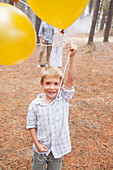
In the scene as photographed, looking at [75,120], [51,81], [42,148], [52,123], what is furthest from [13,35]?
[75,120]

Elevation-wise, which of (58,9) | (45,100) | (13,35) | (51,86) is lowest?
(45,100)

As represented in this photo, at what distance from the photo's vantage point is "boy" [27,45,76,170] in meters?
1.21

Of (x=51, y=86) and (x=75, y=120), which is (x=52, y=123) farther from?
(x=75, y=120)

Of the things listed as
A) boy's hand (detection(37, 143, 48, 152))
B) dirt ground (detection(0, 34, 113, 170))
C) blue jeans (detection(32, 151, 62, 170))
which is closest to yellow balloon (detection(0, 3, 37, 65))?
boy's hand (detection(37, 143, 48, 152))

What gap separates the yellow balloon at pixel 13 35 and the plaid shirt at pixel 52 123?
1.35ft

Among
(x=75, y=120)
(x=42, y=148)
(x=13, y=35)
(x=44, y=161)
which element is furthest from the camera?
(x=75, y=120)

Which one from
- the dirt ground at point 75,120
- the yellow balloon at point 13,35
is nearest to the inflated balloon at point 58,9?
the yellow balloon at point 13,35

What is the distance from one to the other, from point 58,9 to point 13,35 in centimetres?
35

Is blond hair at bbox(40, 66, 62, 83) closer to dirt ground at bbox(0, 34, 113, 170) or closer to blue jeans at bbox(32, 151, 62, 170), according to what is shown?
blue jeans at bbox(32, 151, 62, 170)

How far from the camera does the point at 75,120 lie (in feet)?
8.20

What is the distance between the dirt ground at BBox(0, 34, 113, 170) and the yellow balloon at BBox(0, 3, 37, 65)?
1283mm

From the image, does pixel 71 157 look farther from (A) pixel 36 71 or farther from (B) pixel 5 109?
(A) pixel 36 71

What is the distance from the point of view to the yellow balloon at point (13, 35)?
0.95 metres

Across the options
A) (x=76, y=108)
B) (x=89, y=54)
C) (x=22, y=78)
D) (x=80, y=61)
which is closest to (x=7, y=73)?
(x=22, y=78)
